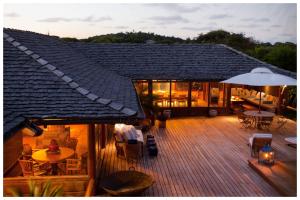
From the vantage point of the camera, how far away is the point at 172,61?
17.8 meters

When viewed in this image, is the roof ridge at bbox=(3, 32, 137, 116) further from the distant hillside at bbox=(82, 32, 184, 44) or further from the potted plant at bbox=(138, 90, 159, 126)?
the distant hillside at bbox=(82, 32, 184, 44)

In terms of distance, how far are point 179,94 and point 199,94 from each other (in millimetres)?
1283

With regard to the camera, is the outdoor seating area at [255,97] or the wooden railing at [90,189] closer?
the wooden railing at [90,189]

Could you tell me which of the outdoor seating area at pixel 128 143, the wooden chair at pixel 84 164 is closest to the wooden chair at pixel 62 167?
the wooden chair at pixel 84 164

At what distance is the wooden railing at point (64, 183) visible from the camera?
7047 mm

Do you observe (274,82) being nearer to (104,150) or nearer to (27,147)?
(104,150)

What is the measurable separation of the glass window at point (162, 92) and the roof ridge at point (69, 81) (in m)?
9.16

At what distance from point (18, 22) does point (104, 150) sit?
7484 millimetres

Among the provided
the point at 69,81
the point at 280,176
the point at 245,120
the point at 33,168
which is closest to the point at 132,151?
the point at 33,168

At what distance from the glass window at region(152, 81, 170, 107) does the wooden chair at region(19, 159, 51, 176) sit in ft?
29.8

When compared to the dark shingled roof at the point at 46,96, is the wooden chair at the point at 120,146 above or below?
below

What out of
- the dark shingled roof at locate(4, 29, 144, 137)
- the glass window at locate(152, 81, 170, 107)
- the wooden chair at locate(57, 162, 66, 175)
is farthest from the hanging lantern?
the glass window at locate(152, 81, 170, 107)

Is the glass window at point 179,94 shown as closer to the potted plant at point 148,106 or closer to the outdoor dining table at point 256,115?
the potted plant at point 148,106

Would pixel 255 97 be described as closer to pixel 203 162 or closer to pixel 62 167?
pixel 203 162
